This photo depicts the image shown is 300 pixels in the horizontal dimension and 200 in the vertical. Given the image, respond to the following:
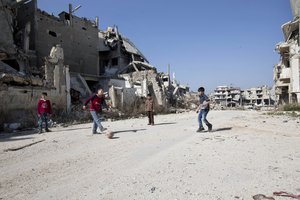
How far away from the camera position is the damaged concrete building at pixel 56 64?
48.0ft

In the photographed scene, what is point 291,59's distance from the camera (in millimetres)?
25281

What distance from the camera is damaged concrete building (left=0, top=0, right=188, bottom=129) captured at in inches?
575

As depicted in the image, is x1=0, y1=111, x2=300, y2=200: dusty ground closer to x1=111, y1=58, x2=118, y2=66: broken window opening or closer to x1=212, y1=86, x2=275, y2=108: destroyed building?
x1=111, y1=58, x2=118, y2=66: broken window opening

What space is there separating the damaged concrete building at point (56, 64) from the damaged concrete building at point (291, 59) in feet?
44.0

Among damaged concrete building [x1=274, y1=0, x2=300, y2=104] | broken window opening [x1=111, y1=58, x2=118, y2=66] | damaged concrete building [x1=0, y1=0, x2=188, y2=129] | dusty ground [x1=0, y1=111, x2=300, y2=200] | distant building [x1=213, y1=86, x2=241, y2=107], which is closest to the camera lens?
dusty ground [x1=0, y1=111, x2=300, y2=200]

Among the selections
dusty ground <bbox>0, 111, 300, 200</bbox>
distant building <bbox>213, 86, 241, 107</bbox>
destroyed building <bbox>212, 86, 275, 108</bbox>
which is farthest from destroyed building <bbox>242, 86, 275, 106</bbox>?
dusty ground <bbox>0, 111, 300, 200</bbox>

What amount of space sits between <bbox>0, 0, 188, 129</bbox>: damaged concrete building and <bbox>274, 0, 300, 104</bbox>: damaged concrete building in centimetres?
1342

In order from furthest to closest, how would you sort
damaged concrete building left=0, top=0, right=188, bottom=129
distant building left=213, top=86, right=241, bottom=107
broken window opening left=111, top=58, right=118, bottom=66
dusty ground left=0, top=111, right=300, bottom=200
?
distant building left=213, top=86, right=241, bottom=107, broken window opening left=111, top=58, right=118, bottom=66, damaged concrete building left=0, top=0, right=188, bottom=129, dusty ground left=0, top=111, right=300, bottom=200

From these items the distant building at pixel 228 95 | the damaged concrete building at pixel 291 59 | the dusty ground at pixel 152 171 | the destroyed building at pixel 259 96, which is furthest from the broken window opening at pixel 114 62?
the destroyed building at pixel 259 96

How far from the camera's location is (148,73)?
31312 millimetres

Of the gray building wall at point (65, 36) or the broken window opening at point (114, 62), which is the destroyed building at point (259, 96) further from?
the gray building wall at point (65, 36)

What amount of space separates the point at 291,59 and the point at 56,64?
22324 millimetres

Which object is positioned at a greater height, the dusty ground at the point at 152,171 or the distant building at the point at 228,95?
the distant building at the point at 228,95

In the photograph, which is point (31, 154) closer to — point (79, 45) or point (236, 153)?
point (236, 153)
